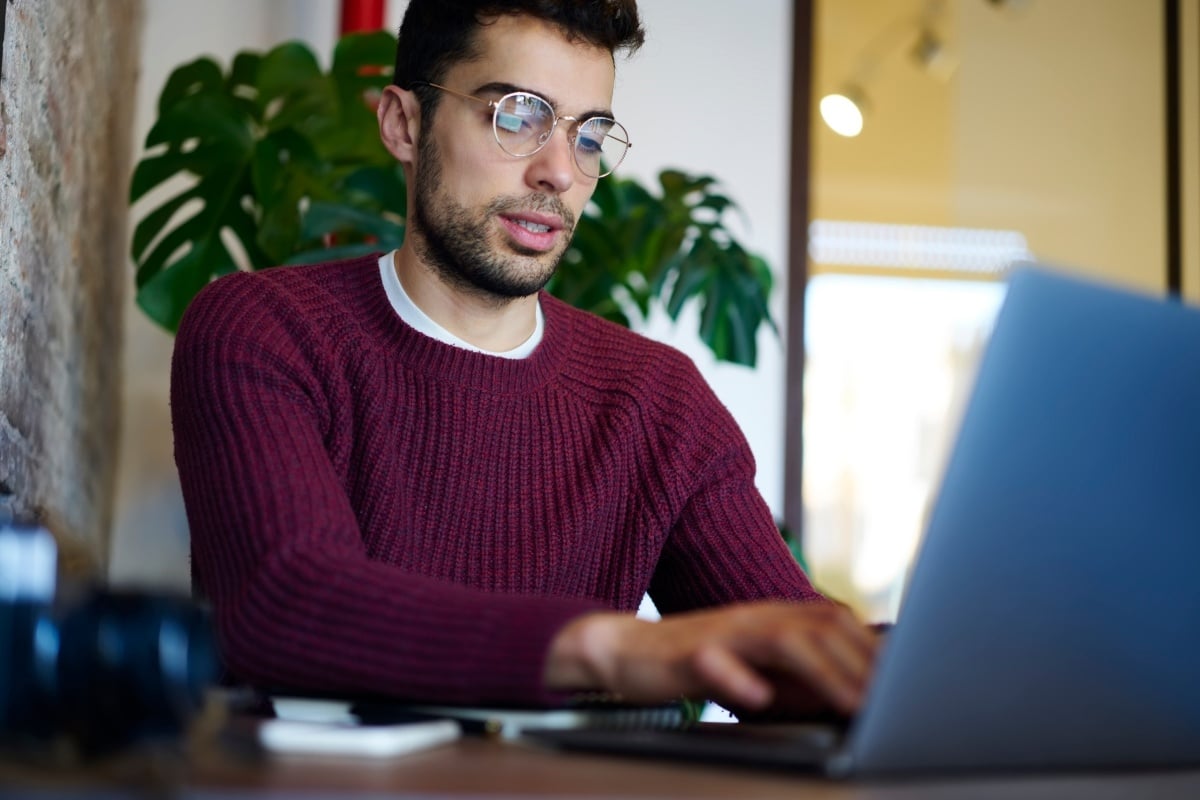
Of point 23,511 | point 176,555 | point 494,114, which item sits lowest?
point 176,555

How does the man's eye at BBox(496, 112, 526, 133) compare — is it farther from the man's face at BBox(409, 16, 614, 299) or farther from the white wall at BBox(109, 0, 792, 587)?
the white wall at BBox(109, 0, 792, 587)

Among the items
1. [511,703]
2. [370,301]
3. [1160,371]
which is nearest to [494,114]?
[370,301]

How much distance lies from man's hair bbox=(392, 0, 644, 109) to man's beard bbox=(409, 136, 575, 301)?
0.16 metres

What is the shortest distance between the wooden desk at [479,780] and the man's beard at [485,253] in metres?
0.90

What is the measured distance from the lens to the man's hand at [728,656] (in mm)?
715

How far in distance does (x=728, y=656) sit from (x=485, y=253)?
858 millimetres

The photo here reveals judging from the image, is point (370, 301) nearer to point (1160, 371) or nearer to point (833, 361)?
point (1160, 371)

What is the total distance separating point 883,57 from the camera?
3656 mm

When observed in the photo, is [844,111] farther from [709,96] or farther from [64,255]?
[64,255]

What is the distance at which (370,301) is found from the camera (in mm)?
1476

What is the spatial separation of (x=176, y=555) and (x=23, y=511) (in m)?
A: 1.24

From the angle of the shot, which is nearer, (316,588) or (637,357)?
(316,588)

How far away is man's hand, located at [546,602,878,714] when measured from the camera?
2.35 feet

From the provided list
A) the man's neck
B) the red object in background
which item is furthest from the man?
the red object in background
